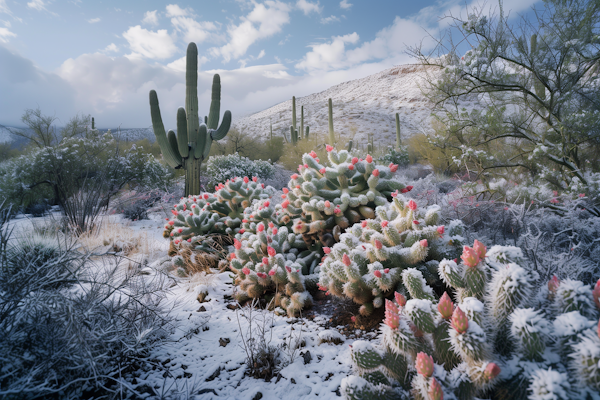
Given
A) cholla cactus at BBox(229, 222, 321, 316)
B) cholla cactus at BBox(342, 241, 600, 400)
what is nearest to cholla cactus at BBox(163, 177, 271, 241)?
cholla cactus at BBox(229, 222, 321, 316)

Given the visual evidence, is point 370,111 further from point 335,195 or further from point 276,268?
point 276,268

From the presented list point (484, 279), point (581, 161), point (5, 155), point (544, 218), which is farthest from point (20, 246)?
point (5, 155)

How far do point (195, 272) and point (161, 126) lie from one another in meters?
5.98

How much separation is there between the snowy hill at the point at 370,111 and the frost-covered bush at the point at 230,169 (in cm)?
2009

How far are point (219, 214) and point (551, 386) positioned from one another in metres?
4.53

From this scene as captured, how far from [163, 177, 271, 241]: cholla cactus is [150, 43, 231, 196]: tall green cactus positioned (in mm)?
3664

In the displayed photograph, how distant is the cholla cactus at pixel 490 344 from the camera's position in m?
1.18

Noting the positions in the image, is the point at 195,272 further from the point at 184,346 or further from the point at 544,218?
the point at 544,218

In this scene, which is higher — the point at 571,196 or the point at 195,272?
the point at 571,196

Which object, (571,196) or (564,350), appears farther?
(571,196)

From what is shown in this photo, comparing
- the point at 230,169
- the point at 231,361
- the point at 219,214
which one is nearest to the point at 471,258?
the point at 231,361

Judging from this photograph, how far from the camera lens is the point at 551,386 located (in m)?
1.07

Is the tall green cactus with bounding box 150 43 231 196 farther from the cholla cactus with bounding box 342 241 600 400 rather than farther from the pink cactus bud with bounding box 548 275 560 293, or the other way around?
the pink cactus bud with bounding box 548 275 560 293

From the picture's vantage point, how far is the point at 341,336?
7.89 feet
